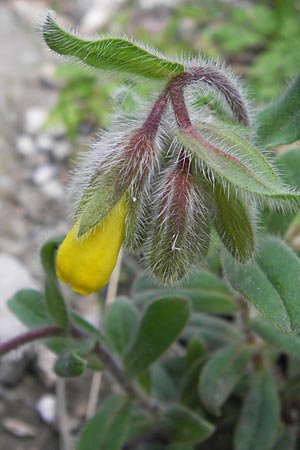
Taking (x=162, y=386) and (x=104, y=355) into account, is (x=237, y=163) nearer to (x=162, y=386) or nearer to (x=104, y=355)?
(x=104, y=355)

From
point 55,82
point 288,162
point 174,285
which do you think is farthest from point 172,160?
point 55,82

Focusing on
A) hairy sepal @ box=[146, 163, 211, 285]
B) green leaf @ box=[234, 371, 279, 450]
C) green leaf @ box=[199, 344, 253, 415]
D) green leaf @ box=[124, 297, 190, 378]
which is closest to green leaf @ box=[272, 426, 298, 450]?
green leaf @ box=[234, 371, 279, 450]

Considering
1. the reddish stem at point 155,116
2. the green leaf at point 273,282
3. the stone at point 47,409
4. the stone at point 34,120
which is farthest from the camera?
the stone at point 34,120

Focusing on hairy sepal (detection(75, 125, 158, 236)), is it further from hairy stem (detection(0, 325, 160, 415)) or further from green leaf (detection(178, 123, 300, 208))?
hairy stem (detection(0, 325, 160, 415))

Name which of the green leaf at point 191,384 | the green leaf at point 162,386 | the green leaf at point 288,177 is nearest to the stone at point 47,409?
the green leaf at point 162,386

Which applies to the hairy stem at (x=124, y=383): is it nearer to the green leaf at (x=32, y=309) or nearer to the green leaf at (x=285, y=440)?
the green leaf at (x=32, y=309)

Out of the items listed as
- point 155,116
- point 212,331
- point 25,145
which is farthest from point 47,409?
point 25,145
